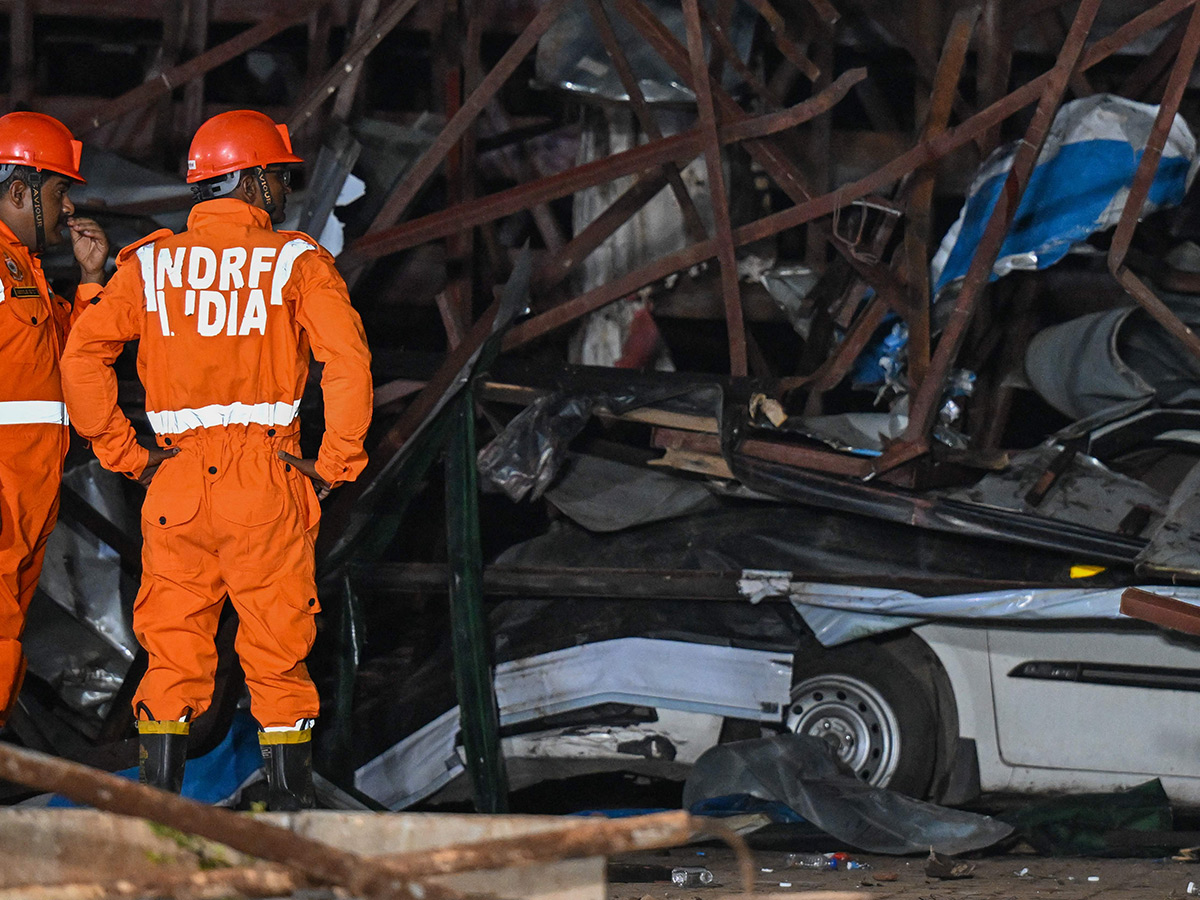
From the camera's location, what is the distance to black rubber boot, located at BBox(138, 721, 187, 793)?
132 inches

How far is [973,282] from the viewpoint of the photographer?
166 inches

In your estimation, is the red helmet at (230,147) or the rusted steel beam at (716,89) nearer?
the red helmet at (230,147)

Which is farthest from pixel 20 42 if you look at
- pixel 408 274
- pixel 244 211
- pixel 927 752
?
pixel 927 752

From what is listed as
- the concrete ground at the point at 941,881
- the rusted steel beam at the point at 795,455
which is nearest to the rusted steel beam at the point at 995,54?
the rusted steel beam at the point at 795,455

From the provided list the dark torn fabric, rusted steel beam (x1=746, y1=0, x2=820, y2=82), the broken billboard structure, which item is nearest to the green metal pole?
the broken billboard structure

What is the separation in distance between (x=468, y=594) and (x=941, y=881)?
64.0 inches

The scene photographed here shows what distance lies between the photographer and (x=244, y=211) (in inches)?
138

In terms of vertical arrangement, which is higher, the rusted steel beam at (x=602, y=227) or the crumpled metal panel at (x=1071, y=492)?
the rusted steel beam at (x=602, y=227)

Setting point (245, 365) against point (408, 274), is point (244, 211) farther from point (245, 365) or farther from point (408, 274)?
point (408, 274)

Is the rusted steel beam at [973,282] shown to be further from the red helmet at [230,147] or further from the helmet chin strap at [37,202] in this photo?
the helmet chin strap at [37,202]

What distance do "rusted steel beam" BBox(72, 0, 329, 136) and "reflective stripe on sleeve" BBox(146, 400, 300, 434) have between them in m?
1.83

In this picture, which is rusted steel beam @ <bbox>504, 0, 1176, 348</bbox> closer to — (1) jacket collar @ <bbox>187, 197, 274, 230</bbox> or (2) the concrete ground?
(1) jacket collar @ <bbox>187, 197, 274, 230</bbox>

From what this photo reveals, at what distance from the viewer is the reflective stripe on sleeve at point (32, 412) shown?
3645 mm

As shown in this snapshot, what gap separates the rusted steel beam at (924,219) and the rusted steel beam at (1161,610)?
973mm
